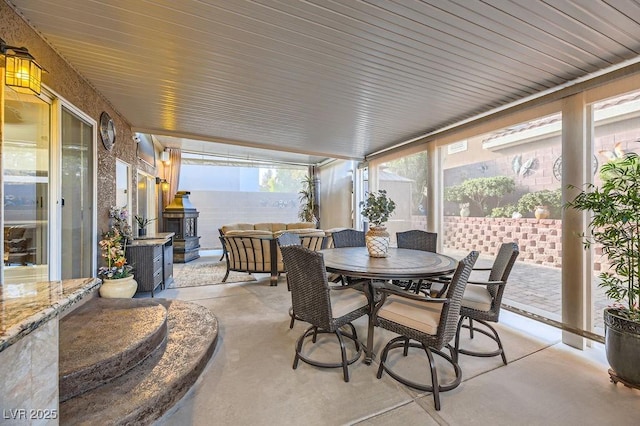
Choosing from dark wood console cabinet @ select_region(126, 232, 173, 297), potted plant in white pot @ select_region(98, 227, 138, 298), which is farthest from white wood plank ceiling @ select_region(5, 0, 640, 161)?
dark wood console cabinet @ select_region(126, 232, 173, 297)

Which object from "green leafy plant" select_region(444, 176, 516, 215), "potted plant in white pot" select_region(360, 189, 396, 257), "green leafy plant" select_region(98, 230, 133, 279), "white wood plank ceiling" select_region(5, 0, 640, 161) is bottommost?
"green leafy plant" select_region(98, 230, 133, 279)

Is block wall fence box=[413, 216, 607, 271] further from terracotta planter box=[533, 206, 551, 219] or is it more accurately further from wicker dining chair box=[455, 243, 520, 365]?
wicker dining chair box=[455, 243, 520, 365]

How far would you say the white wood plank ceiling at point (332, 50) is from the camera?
1703 mm

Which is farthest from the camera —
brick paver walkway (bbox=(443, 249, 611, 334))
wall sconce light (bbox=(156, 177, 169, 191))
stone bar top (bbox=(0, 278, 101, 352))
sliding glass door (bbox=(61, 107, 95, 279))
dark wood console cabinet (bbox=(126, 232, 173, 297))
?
wall sconce light (bbox=(156, 177, 169, 191))

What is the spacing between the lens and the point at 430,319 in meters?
1.82

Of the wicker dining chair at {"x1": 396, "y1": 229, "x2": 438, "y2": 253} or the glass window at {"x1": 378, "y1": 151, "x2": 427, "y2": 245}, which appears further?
the glass window at {"x1": 378, "y1": 151, "x2": 427, "y2": 245}

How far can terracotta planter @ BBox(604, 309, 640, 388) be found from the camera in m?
1.86

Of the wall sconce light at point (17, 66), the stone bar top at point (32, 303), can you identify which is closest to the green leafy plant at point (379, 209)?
the stone bar top at point (32, 303)

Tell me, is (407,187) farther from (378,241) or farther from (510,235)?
(378,241)

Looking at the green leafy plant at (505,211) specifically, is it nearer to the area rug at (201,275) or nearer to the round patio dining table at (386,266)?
the round patio dining table at (386,266)

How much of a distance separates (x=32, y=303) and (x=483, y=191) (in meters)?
4.47

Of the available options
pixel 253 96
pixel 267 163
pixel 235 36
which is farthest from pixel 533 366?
pixel 267 163

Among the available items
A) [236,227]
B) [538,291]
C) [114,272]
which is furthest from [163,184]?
[538,291]

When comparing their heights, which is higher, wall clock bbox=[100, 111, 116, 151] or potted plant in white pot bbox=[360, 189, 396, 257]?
wall clock bbox=[100, 111, 116, 151]
